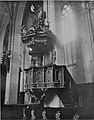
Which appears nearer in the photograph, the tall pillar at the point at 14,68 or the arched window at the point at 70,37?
the tall pillar at the point at 14,68

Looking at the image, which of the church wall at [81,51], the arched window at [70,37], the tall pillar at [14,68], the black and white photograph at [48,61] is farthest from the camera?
the arched window at [70,37]

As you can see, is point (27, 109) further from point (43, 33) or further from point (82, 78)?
point (82, 78)

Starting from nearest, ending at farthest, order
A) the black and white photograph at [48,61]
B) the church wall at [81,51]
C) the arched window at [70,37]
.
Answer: the black and white photograph at [48,61] → the church wall at [81,51] → the arched window at [70,37]

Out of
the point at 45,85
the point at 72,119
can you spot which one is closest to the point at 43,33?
the point at 45,85

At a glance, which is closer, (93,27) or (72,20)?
A: (93,27)

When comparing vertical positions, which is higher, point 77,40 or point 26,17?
point 26,17

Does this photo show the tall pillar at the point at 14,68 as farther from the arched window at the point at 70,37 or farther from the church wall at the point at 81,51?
the church wall at the point at 81,51

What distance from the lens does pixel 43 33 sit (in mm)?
5535

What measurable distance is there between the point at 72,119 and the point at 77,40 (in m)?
5.13

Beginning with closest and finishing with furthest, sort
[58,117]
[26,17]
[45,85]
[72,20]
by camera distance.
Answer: [58,117]
[45,85]
[72,20]
[26,17]

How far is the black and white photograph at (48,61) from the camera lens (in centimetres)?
494

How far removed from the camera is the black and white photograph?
494 cm

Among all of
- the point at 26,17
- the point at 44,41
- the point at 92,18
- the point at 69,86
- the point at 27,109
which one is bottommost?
the point at 27,109

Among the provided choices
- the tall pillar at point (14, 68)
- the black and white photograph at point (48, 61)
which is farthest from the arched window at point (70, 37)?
the tall pillar at point (14, 68)
